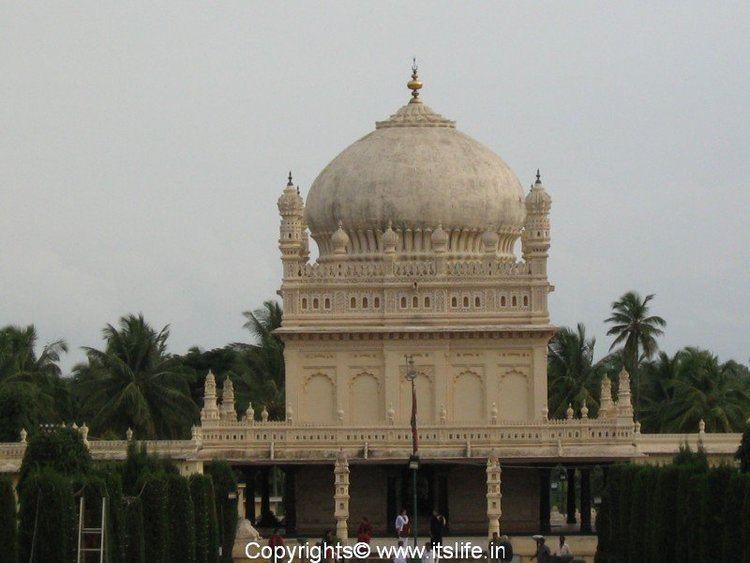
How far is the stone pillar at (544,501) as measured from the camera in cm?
5859

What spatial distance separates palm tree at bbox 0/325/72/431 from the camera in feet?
225

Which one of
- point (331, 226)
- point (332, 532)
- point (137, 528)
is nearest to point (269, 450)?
point (332, 532)

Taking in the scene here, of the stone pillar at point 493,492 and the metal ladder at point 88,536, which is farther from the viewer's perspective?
the stone pillar at point 493,492

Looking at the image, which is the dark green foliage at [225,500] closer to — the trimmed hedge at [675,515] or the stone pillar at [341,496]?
the stone pillar at [341,496]

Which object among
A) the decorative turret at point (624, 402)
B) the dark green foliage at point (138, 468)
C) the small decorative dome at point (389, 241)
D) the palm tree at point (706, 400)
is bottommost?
A: the dark green foliage at point (138, 468)

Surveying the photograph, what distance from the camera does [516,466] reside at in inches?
2308

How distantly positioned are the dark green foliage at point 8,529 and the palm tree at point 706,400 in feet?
92.2

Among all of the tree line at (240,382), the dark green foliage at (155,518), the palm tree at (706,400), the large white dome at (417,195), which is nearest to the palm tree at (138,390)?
the tree line at (240,382)

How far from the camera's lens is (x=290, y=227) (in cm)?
6184

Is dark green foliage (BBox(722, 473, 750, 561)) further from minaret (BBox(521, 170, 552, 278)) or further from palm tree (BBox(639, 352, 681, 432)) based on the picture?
palm tree (BBox(639, 352, 681, 432))

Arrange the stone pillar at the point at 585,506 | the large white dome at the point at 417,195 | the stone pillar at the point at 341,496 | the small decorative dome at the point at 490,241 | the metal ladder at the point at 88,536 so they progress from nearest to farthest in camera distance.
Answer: the metal ladder at the point at 88,536, the stone pillar at the point at 341,496, the stone pillar at the point at 585,506, the small decorative dome at the point at 490,241, the large white dome at the point at 417,195

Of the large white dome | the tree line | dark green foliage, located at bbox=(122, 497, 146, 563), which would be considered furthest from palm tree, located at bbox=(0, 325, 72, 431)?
dark green foliage, located at bbox=(122, 497, 146, 563)

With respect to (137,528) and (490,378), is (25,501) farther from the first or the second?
(490,378)

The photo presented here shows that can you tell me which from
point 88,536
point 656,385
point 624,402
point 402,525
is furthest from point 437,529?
point 656,385
